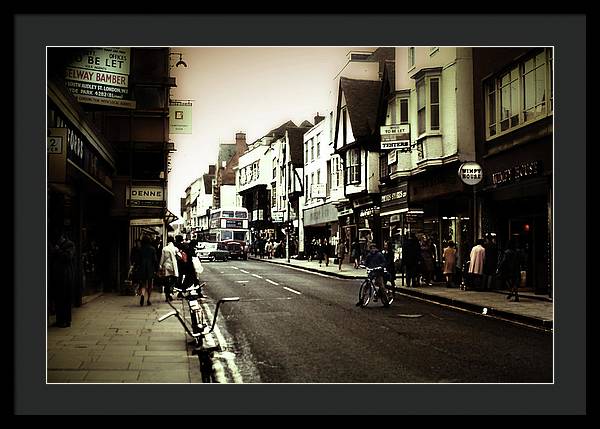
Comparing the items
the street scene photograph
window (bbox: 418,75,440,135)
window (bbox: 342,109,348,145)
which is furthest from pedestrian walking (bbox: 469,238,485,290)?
window (bbox: 342,109,348,145)

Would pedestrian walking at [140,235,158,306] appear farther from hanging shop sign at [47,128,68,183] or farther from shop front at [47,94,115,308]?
hanging shop sign at [47,128,68,183]

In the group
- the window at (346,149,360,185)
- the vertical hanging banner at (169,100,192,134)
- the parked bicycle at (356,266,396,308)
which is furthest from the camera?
the window at (346,149,360,185)

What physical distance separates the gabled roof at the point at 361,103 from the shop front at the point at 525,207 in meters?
18.3

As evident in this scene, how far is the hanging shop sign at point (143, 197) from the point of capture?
2123cm

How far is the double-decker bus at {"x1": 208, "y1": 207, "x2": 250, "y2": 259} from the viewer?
53094 mm

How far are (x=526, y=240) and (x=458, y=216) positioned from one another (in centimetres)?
518

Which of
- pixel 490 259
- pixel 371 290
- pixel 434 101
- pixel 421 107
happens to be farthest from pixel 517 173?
pixel 421 107

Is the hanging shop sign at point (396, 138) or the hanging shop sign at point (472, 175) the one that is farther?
the hanging shop sign at point (396, 138)

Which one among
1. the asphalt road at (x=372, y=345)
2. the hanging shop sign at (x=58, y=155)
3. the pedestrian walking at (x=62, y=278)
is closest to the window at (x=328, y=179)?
the asphalt road at (x=372, y=345)

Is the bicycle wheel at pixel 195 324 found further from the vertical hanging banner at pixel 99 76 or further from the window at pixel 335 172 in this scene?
the window at pixel 335 172

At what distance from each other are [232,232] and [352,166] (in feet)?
48.7

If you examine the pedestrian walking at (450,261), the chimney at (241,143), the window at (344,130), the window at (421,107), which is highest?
the chimney at (241,143)

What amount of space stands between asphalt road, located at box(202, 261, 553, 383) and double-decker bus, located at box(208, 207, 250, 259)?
34783 mm

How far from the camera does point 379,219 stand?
3775 centimetres
